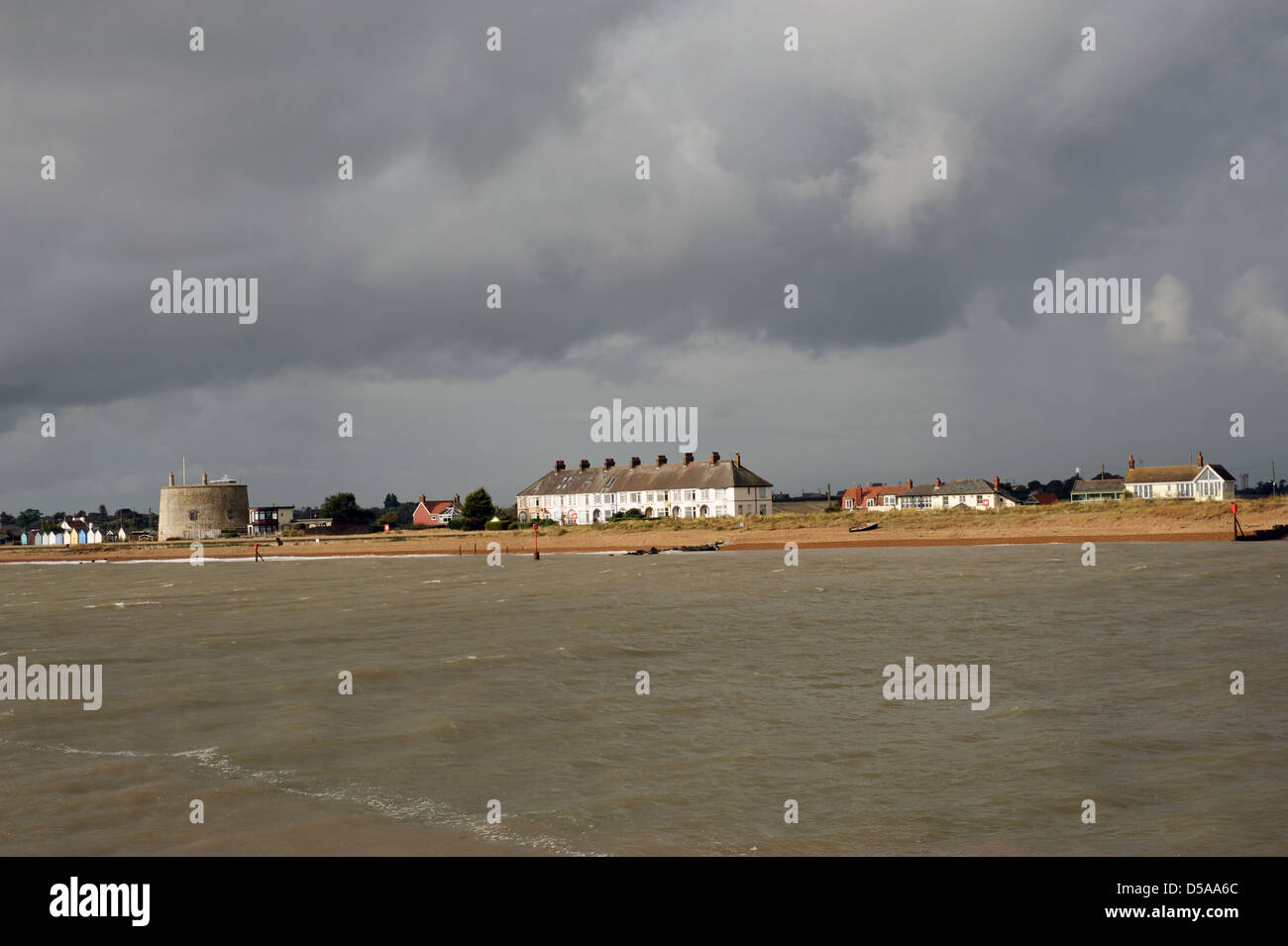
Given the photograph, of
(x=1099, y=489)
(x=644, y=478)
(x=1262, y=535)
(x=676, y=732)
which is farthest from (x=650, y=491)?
(x=676, y=732)

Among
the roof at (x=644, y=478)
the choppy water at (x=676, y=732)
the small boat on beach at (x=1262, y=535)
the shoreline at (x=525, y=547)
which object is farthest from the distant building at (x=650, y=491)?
the choppy water at (x=676, y=732)

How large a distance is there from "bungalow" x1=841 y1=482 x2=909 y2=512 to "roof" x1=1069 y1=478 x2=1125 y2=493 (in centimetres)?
2105

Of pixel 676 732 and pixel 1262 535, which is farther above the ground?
pixel 1262 535

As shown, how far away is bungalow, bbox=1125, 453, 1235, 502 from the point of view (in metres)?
97.5

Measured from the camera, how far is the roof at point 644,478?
99.5 m

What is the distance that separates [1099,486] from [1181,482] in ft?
46.8

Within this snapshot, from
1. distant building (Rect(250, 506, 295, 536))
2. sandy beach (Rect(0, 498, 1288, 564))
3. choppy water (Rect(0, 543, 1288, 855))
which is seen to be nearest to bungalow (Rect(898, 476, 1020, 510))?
sandy beach (Rect(0, 498, 1288, 564))

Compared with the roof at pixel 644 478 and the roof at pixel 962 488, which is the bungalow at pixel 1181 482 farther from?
the roof at pixel 644 478

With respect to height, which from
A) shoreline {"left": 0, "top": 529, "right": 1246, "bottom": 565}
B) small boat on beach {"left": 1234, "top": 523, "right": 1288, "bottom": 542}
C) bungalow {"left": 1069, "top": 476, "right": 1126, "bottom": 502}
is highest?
bungalow {"left": 1069, "top": 476, "right": 1126, "bottom": 502}

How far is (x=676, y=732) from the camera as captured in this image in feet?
45.0

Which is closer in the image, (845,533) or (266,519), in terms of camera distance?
(845,533)

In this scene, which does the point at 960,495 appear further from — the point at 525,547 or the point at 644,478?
the point at 525,547

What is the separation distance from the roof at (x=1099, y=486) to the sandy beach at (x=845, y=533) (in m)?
41.2

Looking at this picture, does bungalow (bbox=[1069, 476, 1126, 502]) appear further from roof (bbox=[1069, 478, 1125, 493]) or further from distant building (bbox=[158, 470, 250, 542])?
distant building (bbox=[158, 470, 250, 542])
